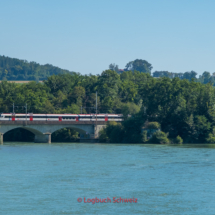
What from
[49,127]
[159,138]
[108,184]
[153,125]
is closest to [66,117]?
[49,127]

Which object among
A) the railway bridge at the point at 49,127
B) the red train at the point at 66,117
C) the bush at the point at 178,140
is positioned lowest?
the bush at the point at 178,140

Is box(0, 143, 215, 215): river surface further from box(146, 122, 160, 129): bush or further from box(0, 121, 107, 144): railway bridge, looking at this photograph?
box(0, 121, 107, 144): railway bridge

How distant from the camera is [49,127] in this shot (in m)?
91.8

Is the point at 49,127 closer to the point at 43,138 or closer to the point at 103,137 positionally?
the point at 43,138

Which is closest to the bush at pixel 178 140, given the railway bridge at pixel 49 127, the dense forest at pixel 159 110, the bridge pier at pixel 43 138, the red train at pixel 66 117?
the dense forest at pixel 159 110

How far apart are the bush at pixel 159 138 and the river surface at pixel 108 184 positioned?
2652 centimetres

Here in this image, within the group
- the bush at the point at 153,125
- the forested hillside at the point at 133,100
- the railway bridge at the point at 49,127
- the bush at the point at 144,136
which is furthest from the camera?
the forested hillside at the point at 133,100

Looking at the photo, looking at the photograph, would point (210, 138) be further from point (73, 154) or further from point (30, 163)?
point (30, 163)

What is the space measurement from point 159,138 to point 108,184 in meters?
48.0

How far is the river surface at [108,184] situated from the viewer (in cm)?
3027

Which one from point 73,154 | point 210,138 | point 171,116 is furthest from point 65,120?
point 73,154

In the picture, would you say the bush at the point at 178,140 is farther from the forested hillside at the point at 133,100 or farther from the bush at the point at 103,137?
the bush at the point at 103,137

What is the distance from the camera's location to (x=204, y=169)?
4628 cm

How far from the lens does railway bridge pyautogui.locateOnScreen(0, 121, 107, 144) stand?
87938 millimetres
